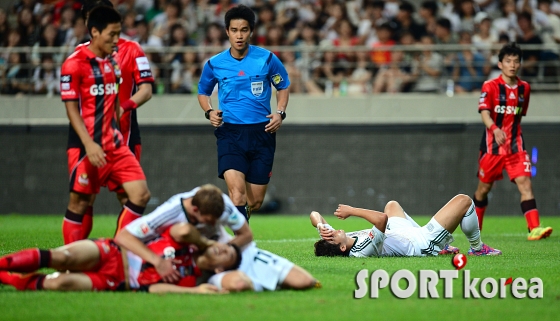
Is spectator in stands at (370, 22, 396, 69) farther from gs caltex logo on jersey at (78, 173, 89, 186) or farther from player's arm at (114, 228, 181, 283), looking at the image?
player's arm at (114, 228, 181, 283)

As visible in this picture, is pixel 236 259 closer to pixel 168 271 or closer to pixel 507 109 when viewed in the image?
pixel 168 271

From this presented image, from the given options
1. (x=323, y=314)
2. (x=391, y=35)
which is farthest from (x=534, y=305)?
(x=391, y=35)

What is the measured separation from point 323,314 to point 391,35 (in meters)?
13.6

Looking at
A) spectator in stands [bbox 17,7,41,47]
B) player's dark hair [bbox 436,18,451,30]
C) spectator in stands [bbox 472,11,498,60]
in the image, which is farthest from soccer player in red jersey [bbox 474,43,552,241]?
spectator in stands [bbox 17,7,41,47]

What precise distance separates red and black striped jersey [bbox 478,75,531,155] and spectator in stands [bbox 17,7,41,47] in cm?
1117

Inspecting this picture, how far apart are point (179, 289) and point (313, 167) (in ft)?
38.3

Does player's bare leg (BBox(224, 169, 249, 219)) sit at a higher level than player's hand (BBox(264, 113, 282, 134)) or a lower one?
lower

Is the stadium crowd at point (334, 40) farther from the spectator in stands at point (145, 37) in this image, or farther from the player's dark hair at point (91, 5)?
the player's dark hair at point (91, 5)

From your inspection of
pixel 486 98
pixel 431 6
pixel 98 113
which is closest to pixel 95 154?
pixel 98 113

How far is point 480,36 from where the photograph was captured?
702 inches

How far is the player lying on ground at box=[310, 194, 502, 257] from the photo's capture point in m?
8.83

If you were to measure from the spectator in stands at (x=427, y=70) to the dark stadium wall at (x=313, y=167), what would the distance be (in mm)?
882

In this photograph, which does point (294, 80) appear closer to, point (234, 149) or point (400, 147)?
point (400, 147)

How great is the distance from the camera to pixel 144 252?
6.08 m
